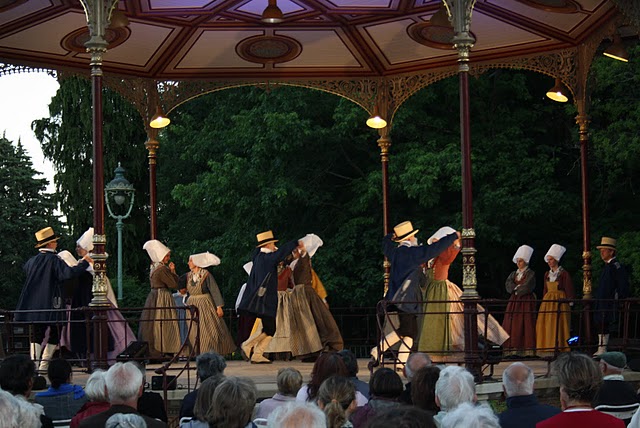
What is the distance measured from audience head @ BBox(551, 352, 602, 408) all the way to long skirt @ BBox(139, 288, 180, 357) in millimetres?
11388

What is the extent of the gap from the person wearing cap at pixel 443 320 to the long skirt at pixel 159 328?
4097mm

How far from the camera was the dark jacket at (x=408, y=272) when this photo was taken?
14984 millimetres

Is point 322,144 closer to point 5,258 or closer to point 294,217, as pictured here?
point 294,217

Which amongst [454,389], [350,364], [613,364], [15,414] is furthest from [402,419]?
[613,364]

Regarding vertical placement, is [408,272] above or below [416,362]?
above

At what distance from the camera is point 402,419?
13.7 feet

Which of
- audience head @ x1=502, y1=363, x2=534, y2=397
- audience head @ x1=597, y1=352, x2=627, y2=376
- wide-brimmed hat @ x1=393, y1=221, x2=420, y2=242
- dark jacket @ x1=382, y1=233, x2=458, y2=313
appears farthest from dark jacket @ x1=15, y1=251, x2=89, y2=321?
audience head @ x1=502, y1=363, x2=534, y2=397

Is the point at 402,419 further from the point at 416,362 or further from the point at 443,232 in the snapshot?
the point at 443,232

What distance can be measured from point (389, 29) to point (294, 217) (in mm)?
11141

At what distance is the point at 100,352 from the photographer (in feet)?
43.9

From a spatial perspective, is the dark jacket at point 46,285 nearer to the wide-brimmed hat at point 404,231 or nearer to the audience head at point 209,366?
the wide-brimmed hat at point 404,231

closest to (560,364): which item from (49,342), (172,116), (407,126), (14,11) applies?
(49,342)

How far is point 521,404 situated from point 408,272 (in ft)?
27.8

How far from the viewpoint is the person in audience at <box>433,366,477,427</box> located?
6.64 metres
